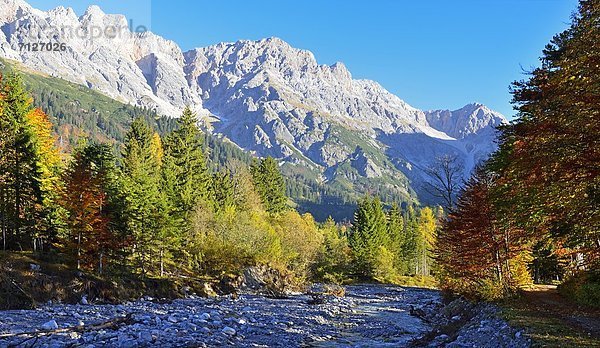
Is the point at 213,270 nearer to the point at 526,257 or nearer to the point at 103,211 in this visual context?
the point at 103,211

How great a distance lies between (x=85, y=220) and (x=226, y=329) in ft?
54.0

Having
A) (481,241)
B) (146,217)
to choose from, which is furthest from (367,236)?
(481,241)

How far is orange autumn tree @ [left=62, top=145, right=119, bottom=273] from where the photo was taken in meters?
29.6

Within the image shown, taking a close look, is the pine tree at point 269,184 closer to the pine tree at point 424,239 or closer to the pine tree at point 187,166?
the pine tree at point 187,166

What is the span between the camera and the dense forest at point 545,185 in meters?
14.9

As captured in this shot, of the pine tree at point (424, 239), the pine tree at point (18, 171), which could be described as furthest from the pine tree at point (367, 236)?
the pine tree at point (18, 171)

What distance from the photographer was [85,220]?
2967 centimetres

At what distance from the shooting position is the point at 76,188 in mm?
29672

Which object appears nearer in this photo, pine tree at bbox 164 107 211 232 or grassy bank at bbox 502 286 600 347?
grassy bank at bbox 502 286 600 347

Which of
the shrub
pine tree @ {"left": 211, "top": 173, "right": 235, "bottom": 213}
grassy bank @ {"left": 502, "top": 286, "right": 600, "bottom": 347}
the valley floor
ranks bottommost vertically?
the valley floor

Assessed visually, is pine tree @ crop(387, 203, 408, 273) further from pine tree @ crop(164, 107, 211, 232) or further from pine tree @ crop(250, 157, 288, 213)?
pine tree @ crop(164, 107, 211, 232)

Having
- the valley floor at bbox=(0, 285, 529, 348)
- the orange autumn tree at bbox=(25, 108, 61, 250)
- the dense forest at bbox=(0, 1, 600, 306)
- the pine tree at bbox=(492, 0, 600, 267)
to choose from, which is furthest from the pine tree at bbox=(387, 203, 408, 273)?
the orange autumn tree at bbox=(25, 108, 61, 250)

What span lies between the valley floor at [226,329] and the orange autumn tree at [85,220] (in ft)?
20.1

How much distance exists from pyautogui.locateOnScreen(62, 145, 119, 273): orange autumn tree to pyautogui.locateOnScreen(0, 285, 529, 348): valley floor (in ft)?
20.1
